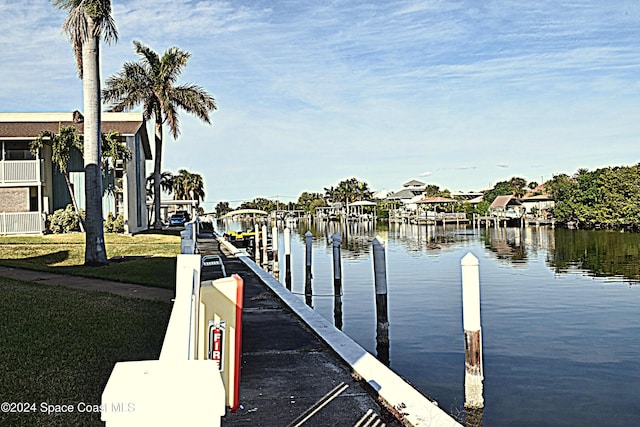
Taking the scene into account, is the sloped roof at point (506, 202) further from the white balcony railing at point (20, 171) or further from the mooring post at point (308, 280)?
the white balcony railing at point (20, 171)

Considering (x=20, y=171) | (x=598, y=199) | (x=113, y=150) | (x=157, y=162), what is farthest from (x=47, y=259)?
(x=598, y=199)

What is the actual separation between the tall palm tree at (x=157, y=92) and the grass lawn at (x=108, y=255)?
46.5 feet

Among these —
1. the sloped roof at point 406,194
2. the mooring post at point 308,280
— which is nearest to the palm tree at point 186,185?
the sloped roof at point 406,194

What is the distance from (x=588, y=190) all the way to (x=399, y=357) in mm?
60873

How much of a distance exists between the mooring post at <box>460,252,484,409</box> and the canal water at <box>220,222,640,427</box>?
2.76ft

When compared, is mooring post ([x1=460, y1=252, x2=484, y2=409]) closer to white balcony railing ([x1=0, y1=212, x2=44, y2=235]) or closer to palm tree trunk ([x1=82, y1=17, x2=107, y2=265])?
palm tree trunk ([x1=82, y1=17, x2=107, y2=265])

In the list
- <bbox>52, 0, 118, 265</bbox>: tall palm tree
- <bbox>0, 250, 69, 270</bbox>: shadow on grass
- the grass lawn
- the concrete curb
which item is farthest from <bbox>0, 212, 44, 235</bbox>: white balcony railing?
the concrete curb

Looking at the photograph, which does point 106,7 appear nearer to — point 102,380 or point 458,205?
→ point 102,380

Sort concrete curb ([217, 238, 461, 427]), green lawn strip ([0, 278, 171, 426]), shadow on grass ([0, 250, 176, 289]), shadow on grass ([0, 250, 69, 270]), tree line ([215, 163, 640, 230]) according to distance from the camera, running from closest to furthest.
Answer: concrete curb ([217, 238, 461, 427]) → green lawn strip ([0, 278, 171, 426]) → shadow on grass ([0, 250, 176, 289]) → shadow on grass ([0, 250, 69, 270]) → tree line ([215, 163, 640, 230])

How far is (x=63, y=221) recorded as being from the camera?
98.8ft

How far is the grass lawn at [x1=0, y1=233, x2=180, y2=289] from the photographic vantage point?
59.2 feet

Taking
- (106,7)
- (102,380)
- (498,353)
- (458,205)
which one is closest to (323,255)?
(106,7)

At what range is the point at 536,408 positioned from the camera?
10.6m

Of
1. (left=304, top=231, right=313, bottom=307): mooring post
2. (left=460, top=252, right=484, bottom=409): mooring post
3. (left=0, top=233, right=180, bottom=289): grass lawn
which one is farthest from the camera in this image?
(left=304, top=231, right=313, bottom=307): mooring post
